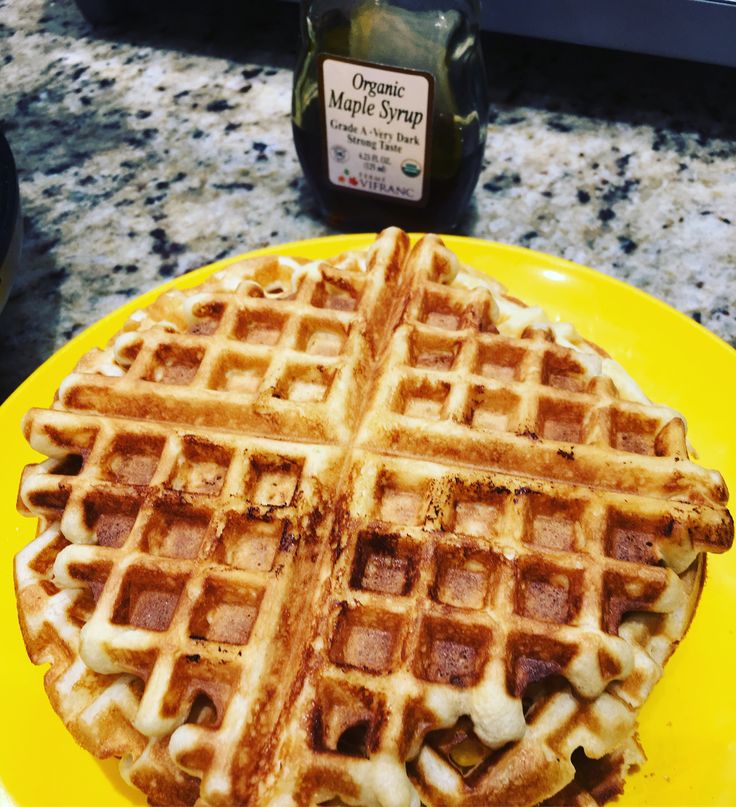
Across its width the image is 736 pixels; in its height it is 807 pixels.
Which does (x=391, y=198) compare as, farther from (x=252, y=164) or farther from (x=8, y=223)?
(x=8, y=223)

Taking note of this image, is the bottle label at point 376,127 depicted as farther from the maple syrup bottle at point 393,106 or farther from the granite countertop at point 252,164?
the granite countertop at point 252,164

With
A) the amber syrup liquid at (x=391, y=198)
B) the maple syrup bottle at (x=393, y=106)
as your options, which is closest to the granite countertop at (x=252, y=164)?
the amber syrup liquid at (x=391, y=198)

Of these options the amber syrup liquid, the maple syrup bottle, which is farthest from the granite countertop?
the maple syrup bottle

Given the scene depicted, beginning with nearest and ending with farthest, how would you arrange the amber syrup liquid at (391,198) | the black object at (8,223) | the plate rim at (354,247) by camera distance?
the black object at (8,223) → the plate rim at (354,247) → the amber syrup liquid at (391,198)

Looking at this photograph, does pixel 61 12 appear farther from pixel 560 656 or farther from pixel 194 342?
pixel 560 656

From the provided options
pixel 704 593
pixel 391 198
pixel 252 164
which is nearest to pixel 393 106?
pixel 391 198

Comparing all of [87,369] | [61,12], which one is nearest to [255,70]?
[61,12]

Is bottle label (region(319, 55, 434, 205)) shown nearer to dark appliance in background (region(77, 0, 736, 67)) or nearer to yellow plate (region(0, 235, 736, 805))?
yellow plate (region(0, 235, 736, 805))
